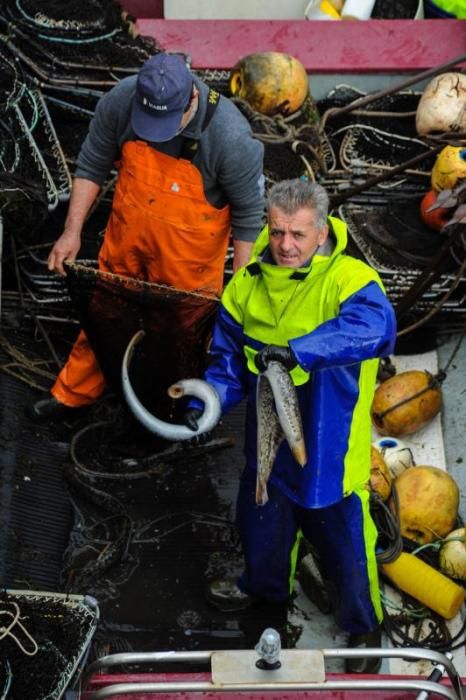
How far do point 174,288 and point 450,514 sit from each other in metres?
1.81

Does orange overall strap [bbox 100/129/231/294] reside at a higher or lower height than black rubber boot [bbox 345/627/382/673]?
higher

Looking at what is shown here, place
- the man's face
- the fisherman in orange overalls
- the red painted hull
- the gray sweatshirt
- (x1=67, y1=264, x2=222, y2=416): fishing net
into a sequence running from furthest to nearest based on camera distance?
1. (x1=67, y1=264, x2=222, y2=416): fishing net
2. the gray sweatshirt
3. the fisherman in orange overalls
4. the man's face
5. the red painted hull

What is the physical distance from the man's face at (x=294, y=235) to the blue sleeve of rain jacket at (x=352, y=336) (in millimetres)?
279

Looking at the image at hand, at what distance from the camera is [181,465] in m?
6.72

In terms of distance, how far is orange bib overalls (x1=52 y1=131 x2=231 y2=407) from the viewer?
232 inches

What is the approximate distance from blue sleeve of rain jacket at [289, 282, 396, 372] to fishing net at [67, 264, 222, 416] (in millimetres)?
1462

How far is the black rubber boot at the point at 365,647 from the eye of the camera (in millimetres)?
5703

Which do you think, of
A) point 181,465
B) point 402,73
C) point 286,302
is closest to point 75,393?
point 181,465

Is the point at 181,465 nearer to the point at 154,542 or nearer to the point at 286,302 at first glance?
the point at 154,542

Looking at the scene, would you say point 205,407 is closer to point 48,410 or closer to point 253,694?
point 253,694

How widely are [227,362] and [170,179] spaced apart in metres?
1.11

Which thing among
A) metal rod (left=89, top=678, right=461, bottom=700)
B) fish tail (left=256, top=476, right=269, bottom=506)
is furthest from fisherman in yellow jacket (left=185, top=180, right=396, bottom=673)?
metal rod (left=89, top=678, right=461, bottom=700)

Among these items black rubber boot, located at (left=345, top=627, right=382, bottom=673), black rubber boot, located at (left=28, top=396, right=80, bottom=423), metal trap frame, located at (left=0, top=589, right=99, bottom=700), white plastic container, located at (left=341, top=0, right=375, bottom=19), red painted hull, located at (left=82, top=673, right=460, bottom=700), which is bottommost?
black rubber boot, located at (left=345, top=627, right=382, bottom=673)

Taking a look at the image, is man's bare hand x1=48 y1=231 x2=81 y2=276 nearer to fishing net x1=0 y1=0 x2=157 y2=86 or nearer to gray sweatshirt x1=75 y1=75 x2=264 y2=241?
gray sweatshirt x1=75 y1=75 x2=264 y2=241
